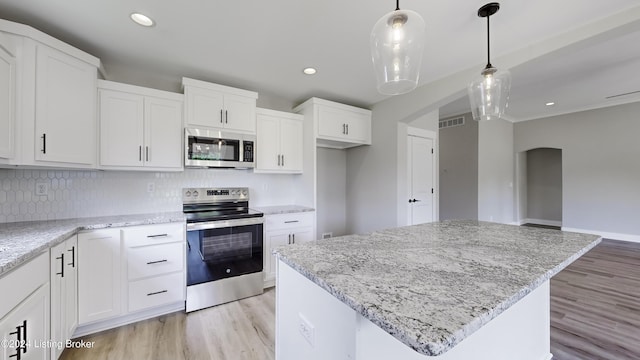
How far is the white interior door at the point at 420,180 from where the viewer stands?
378 cm

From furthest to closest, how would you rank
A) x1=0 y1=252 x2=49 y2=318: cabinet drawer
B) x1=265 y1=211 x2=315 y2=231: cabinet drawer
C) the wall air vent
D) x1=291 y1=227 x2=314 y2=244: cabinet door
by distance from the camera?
the wall air vent → x1=291 y1=227 x2=314 y2=244: cabinet door → x1=265 y1=211 x2=315 y2=231: cabinet drawer → x1=0 y1=252 x2=49 y2=318: cabinet drawer

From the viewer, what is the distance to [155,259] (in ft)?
7.50

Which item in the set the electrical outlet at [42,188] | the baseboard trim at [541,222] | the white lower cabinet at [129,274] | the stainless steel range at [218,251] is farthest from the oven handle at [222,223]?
the baseboard trim at [541,222]

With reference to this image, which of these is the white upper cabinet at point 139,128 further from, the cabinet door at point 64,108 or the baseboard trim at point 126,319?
the baseboard trim at point 126,319

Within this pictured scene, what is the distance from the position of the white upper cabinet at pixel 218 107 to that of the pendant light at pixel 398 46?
2.01 metres

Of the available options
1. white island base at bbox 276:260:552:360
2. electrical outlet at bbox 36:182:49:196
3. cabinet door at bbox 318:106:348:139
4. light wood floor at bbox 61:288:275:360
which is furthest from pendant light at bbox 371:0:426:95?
electrical outlet at bbox 36:182:49:196

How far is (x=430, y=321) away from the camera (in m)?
0.61

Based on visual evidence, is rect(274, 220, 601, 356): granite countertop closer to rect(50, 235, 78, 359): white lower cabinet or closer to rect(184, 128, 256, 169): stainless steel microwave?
rect(50, 235, 78, 359): white lower cabinet

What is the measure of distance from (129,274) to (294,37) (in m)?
2.52

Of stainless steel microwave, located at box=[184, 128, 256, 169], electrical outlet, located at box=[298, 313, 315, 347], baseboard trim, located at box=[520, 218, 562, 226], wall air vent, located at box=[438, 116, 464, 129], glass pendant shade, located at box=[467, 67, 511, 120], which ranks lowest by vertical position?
baseboard trim, located at box=[520, 218, 562, 226]

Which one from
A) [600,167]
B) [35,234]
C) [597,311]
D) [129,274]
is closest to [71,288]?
[129,274]

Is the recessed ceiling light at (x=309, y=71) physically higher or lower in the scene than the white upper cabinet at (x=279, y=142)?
higher

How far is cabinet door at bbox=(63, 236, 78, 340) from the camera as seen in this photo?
182cm

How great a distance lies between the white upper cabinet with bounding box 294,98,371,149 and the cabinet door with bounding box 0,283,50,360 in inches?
111
